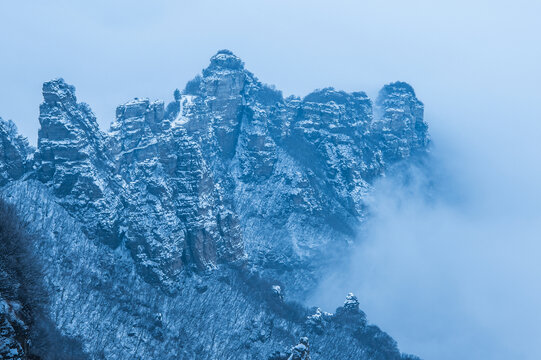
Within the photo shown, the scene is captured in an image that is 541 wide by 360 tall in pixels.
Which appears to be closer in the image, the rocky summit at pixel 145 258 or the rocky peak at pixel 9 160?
the rocky summit at pixel 145 258

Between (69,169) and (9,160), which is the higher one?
(69,169)

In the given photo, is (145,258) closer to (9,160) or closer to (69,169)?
(69,169)

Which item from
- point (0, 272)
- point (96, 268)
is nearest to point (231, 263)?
point (96, 268)

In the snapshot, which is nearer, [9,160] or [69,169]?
[9,160]

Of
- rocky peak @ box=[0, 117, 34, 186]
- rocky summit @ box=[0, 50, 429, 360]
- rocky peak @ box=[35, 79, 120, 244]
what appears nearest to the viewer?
rocky summit @ box=[0, 50, 429, 360]

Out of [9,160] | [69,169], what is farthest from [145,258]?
[9,160]

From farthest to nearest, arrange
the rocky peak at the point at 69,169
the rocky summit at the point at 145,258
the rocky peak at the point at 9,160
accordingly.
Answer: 1. the rocky peak at the point at 69,169
2. the rocky peak at the point at 9,160
3. the rocky summit at the point at 145,258

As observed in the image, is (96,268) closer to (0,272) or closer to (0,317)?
(0,272)

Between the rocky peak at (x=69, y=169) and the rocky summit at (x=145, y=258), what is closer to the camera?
the rocky summit at (x=145, y=258)

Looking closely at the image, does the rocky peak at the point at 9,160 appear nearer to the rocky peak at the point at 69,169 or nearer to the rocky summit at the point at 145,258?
the rocky summit at the point at 145,258

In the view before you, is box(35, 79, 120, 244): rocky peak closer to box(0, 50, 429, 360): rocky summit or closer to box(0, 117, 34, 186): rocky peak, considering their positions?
box(0, 50, 429, 360): rocky summit

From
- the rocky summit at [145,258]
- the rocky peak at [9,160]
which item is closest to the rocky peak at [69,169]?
the rocky summit at [145,258]

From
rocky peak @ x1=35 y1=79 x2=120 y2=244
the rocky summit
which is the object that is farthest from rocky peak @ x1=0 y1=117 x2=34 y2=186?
rocky peak @ x1=35 y1=79 x2=120 y2=244

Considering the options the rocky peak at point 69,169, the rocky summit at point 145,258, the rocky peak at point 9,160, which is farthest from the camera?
the rocky peak at point 69,169
